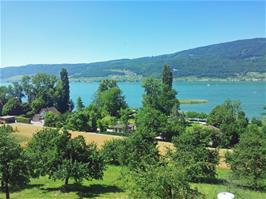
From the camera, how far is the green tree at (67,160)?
25.5 metres

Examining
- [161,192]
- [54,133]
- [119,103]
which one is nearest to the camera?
[161,192]

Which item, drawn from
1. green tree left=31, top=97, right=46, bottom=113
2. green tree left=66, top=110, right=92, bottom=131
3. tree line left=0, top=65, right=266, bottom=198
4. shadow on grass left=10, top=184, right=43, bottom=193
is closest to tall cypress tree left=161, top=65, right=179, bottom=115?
green tree left=66, top=110, right=92, bottom=131

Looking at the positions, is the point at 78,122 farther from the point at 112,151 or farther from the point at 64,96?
the point at 64,96

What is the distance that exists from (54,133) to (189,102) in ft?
371

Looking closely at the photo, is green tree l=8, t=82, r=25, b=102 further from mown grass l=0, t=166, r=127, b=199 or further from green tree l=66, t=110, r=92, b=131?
mown grass l=0, t=166, r=127, b=199

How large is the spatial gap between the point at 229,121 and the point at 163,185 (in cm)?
4633

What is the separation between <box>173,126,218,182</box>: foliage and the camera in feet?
101

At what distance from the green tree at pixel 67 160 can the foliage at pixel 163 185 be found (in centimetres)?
1066

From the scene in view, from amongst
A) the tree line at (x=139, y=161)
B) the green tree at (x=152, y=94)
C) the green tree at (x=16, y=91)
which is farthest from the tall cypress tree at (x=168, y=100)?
the tree line at (x=139, y=161)

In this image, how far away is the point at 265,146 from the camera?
93.9 feet

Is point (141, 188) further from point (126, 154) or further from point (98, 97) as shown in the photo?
point (98, 97)

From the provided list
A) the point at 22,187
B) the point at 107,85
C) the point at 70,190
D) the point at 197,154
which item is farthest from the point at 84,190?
the point at 107,85

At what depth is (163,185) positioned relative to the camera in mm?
14734

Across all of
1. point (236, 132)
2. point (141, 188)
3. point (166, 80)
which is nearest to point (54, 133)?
point (141, 188)
